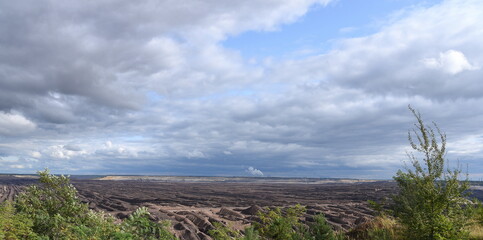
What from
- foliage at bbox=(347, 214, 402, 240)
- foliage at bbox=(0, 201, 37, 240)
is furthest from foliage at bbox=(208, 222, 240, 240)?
foliage at bbox=(0, 201, 37, 240)

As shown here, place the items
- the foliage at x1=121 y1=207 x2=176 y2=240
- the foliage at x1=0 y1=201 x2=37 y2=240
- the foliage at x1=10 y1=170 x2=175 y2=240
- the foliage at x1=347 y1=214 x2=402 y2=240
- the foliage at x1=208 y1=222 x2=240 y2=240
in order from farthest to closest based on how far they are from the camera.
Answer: the foliage at x1=347 y1=214 x2=402 y2=240 < the foliage at x1=208 y1=222 x2=240 y2=240 < the foliage at x1=0 y1=201 x2=37 y2=240 < the foliage at x1=10 y1=170 x2=175 y2=240 < the foliage at x1=121 y1=207 x2=176 y2=240

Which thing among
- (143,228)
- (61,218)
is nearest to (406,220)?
(143,228)

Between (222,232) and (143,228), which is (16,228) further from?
(222,232)

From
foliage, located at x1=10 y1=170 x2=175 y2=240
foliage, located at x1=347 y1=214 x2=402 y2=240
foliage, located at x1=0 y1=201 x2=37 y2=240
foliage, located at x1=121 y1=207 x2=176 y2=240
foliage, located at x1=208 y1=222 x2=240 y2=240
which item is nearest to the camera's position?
A: foliage, located at x1=121 y1=207 x2=176 y2=240

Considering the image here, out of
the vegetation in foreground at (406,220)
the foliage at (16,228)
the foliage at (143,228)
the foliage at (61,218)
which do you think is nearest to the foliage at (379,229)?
the vegetation in foreground at (406,220)

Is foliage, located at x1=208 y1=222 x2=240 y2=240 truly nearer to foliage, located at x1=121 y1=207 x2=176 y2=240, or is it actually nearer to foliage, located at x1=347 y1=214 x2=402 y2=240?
foliage, located at x1=121 y1=207 x2=176 y2=240

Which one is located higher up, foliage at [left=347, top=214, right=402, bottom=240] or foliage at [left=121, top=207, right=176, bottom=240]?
foliage at [left=121, top=207, right=176, bottom=240]

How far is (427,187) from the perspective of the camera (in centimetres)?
1009

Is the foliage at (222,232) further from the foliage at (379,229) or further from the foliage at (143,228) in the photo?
the foliage at (379,229)

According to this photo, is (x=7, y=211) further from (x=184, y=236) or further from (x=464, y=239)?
(x=184, y=236)

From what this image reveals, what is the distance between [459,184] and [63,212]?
11.7 m

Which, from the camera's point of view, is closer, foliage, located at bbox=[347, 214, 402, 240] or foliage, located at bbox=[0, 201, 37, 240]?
foliage, located at bbox=[0, 201, 37, 240]

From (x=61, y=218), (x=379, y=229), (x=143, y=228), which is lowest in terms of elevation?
(x=379, y=229)

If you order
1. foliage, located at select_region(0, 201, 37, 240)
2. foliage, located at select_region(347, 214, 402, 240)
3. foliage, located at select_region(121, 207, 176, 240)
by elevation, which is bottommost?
foliage, located at select_region(347, 214, 402, 240)
